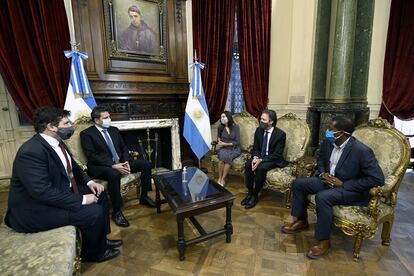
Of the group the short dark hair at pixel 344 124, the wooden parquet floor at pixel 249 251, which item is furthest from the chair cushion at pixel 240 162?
the short dark hair at pixel 344 124

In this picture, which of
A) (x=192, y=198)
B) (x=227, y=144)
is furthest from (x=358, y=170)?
(x=227, y=144)

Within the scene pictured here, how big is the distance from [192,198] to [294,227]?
1.10 metres

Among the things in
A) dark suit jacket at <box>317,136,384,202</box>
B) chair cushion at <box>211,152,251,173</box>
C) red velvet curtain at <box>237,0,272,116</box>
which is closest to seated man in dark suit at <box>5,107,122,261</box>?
chair cushion at <box>211,152,251,173</box>

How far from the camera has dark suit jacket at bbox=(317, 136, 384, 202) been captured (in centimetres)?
176

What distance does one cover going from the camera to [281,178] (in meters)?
2.61

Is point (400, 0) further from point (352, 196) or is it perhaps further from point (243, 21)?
point (352, 196)

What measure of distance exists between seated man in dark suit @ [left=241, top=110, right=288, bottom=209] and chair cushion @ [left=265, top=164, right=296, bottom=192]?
0.07 m

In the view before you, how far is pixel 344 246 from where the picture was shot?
2020mm

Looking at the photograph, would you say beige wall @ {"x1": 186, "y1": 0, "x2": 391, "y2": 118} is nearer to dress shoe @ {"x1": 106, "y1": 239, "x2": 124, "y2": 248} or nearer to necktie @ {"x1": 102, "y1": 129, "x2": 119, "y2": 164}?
necktie @ {"x1": 102, "y1": 129, "x2": 119, "y2": 164}

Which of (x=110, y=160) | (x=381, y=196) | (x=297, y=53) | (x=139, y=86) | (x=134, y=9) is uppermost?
(x=134, y=9)

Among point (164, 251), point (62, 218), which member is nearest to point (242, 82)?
point (164, 251)

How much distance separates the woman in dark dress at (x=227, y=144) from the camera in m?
3.28

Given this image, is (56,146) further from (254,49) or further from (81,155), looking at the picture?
(254,49)

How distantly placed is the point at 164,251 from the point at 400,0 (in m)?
4.87
